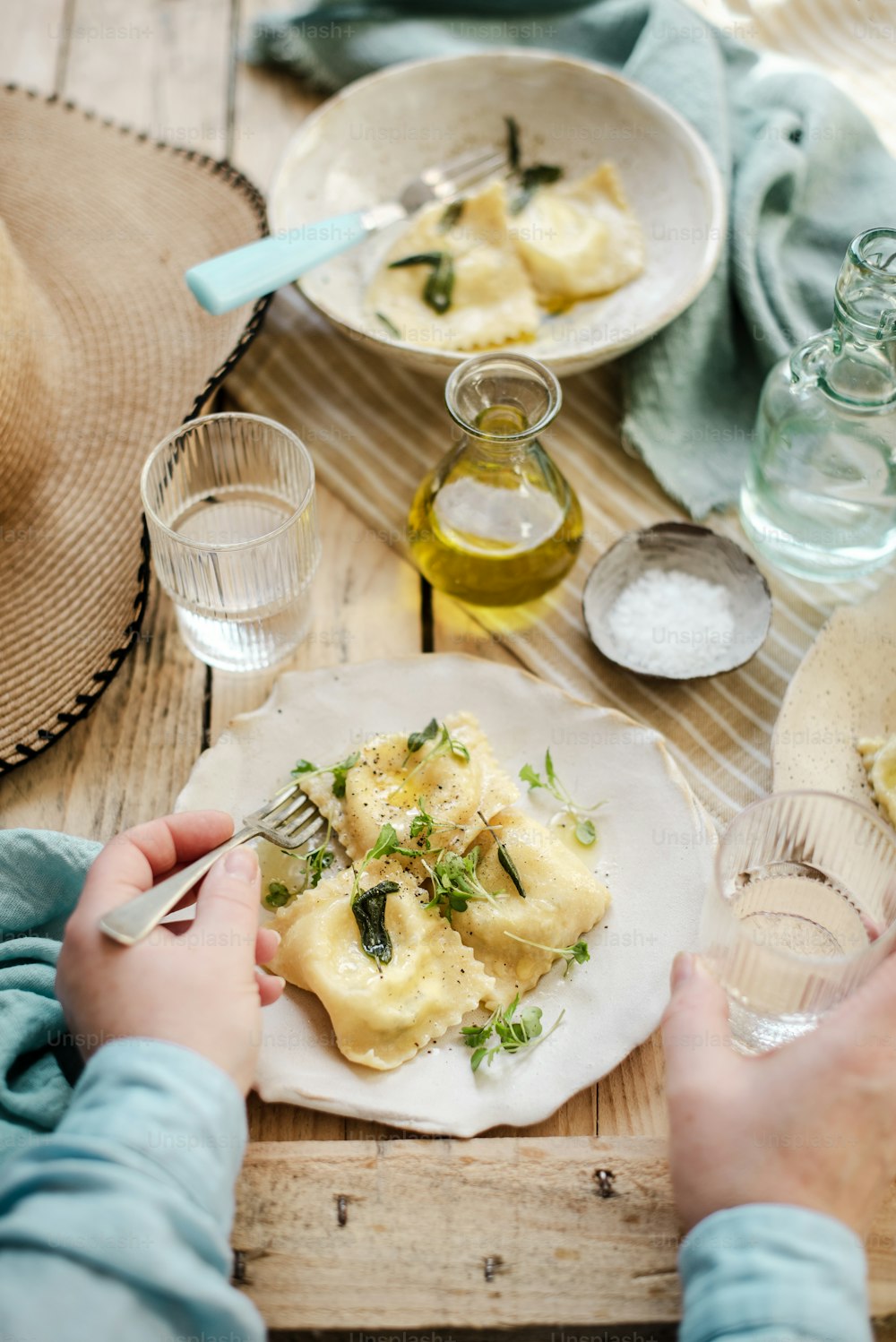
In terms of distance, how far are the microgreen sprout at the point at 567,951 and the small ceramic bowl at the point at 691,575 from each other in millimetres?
→ 395

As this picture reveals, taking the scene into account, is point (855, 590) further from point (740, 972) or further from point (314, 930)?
point (314, 930)

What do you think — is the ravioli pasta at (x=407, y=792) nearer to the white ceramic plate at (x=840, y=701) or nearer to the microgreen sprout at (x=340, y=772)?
the microgreen sprout at (x=340, y=772)

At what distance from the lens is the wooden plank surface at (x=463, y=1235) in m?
1.08

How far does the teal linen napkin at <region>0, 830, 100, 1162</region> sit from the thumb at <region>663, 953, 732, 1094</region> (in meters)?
0.57

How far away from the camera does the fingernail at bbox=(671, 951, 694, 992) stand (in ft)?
3.66

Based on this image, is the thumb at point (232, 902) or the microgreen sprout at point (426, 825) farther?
the microgreen sprout at point (426, 825)

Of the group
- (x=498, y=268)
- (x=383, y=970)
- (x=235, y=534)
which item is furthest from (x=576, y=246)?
(x=383, y=970)

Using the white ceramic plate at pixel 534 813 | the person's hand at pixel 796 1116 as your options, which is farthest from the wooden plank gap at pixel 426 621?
the person's hand at pixel 796 1116

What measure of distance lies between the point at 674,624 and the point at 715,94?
94cm

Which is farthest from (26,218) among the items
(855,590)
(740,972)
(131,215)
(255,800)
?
(740,972)

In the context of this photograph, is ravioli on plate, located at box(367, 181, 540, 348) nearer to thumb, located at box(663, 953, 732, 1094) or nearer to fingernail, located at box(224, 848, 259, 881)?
fingernail, located at box(224, 848, 259, 881)

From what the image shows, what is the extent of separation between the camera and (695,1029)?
3.56 feet

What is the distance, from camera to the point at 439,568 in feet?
5.16

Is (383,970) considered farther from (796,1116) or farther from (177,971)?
(796,1116)
